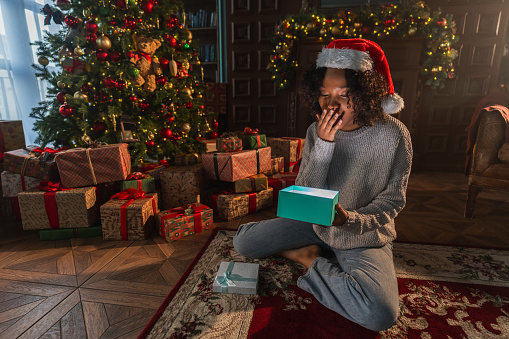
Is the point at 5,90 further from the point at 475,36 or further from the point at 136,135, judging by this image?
the point at 475,36

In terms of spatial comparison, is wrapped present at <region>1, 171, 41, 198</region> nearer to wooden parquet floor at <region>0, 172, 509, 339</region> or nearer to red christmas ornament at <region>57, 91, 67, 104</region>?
wooden parquet floor at <region>0, 172, 509, 339</region>

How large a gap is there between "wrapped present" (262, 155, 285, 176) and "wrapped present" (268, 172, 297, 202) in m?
0.06

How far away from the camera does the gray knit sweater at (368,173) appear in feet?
3.36

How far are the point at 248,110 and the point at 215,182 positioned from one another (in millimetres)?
1827

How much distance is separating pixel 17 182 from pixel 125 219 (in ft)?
2.81

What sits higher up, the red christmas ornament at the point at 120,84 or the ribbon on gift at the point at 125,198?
the red christmas ornament at the point at 120,84

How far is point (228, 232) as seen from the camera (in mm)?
1747

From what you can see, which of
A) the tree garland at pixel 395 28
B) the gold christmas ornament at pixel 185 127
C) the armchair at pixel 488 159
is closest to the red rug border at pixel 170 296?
the gold christmas ornament at pixel 185 127

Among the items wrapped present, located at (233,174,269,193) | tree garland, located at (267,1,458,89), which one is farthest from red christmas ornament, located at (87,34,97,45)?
tree garland, located at (267,1,458,89)

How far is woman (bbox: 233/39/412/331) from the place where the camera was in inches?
36.7

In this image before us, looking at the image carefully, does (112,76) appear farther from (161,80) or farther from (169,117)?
(169,117)

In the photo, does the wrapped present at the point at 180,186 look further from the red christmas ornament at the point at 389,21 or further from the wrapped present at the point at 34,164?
the red christmas ornament at the point at 389,21

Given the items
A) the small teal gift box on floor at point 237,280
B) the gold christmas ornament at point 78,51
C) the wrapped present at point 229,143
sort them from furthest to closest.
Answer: the wrapped present at point 229,143 → the gold christmas ornament at point 78,51 → the small teal gift box on floor at point 237,280

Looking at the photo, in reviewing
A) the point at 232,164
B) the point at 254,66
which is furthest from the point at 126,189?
the point at 254,66
